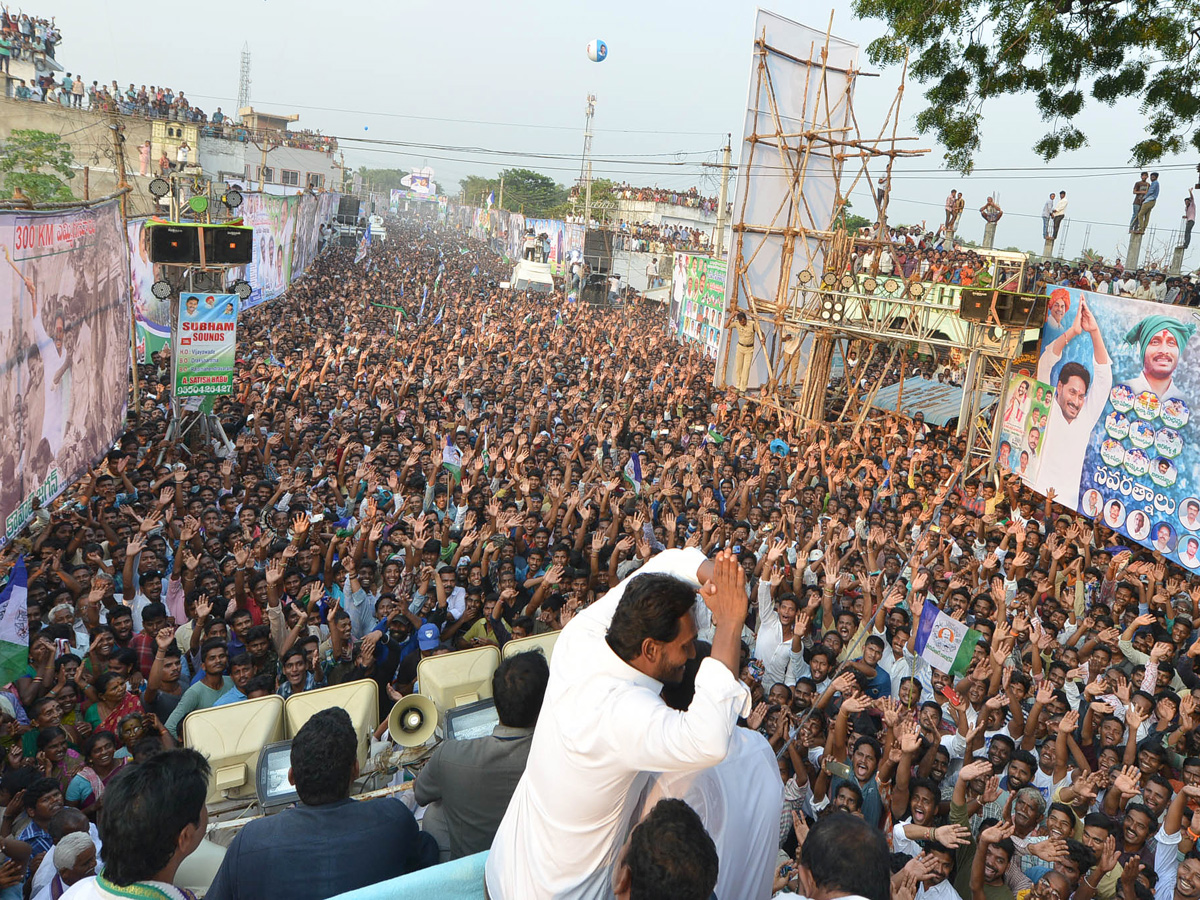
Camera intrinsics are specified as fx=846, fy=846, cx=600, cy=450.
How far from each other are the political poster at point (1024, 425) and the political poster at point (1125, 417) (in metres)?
0.13

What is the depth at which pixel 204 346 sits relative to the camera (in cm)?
937

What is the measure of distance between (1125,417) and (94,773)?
9.49 metres

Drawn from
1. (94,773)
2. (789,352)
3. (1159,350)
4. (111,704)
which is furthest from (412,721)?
(789,352)

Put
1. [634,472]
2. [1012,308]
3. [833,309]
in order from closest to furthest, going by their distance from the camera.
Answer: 1. [634,472]
2. [1012,308]
3. [833,309]

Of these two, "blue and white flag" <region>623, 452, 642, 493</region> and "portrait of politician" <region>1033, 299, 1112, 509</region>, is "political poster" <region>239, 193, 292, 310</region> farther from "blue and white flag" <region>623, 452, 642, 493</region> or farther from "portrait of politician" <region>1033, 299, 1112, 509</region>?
"portrait of politician" <region>1033, 299, 1112, 509</region>

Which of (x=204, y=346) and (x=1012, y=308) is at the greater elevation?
(x=1012, y=308)

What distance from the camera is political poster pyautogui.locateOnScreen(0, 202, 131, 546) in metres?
6.68

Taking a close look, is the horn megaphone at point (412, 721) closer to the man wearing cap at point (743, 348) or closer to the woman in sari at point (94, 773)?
the woman in sari at point (94, 773)

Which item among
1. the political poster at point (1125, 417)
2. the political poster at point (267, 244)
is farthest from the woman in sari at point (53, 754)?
the political poster at point (267, 244)

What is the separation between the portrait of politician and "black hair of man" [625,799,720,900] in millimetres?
9177

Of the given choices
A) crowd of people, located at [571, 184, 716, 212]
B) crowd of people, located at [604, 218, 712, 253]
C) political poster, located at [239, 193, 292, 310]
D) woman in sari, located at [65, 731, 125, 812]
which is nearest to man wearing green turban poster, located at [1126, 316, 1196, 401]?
woman in sari, located at [65, 731, 125, 812]

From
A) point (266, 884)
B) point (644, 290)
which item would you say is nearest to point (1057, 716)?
point (266, 884)

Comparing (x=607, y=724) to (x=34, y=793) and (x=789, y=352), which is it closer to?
(x=34, y=793)

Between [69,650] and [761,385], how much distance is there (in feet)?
46.3
